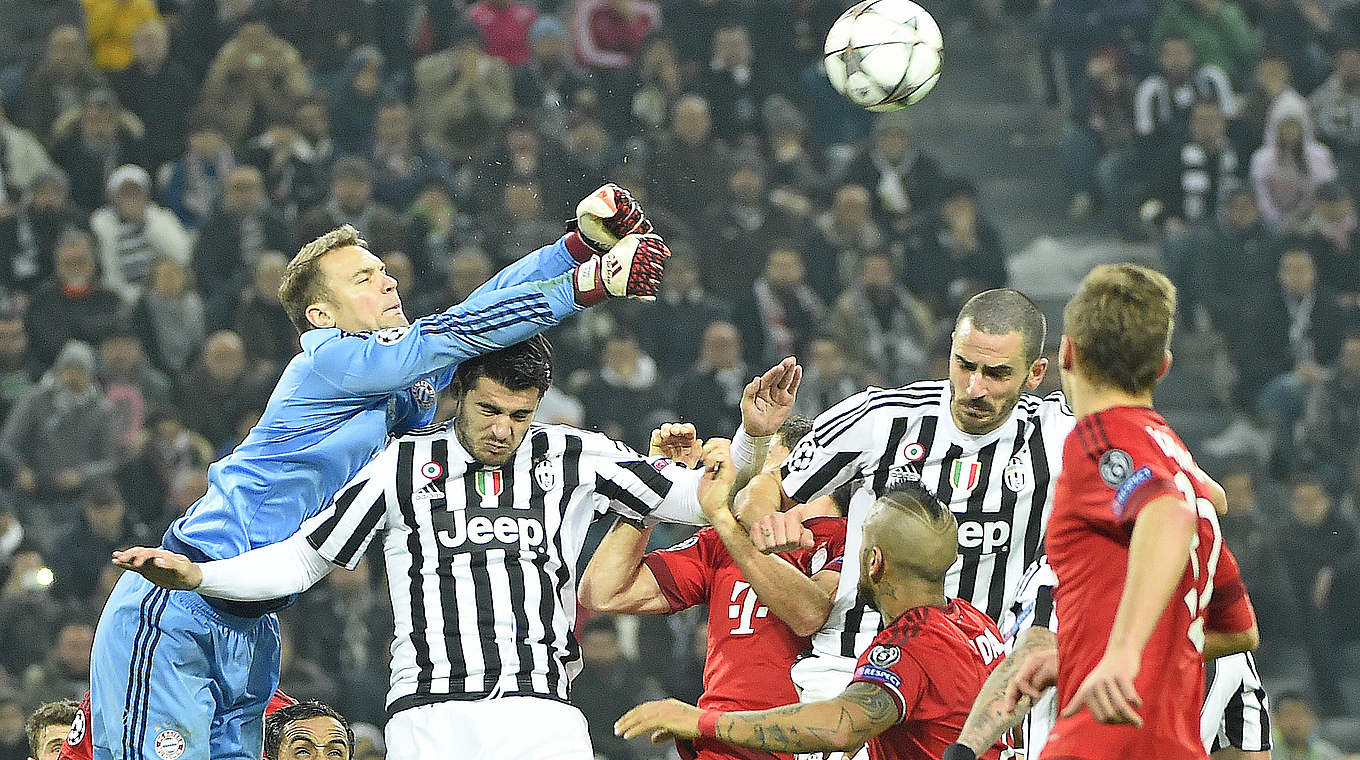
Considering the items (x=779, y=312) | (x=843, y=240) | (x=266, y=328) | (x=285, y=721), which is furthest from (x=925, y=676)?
(x=843, y=240)

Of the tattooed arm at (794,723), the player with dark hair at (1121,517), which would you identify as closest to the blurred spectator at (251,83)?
the tattooed arm at (794,723)

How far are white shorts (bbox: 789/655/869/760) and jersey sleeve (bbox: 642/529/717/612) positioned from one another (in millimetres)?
427

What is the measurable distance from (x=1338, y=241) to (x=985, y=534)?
8.46 metres

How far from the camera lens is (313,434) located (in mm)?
5215

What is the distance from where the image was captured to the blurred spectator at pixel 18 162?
12094mm

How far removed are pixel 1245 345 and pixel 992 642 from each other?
8630 mm

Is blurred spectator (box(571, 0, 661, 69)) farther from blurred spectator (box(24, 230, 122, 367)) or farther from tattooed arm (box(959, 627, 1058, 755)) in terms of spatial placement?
tattooed arm (box(959, 627, 1058, 755))

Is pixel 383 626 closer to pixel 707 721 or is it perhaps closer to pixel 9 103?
pixel 9 103

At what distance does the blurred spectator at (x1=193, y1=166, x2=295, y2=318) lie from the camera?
38.7ft

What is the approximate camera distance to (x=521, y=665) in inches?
186

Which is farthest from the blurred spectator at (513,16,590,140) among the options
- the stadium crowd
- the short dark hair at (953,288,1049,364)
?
the short dark hair at (953,288,1049,364)

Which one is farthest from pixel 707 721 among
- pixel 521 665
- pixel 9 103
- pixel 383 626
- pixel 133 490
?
pixel 9 103

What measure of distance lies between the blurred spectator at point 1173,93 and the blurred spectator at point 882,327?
264cm

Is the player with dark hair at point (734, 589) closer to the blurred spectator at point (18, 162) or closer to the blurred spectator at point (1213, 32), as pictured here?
the blurred spectator at point (18, 162)
